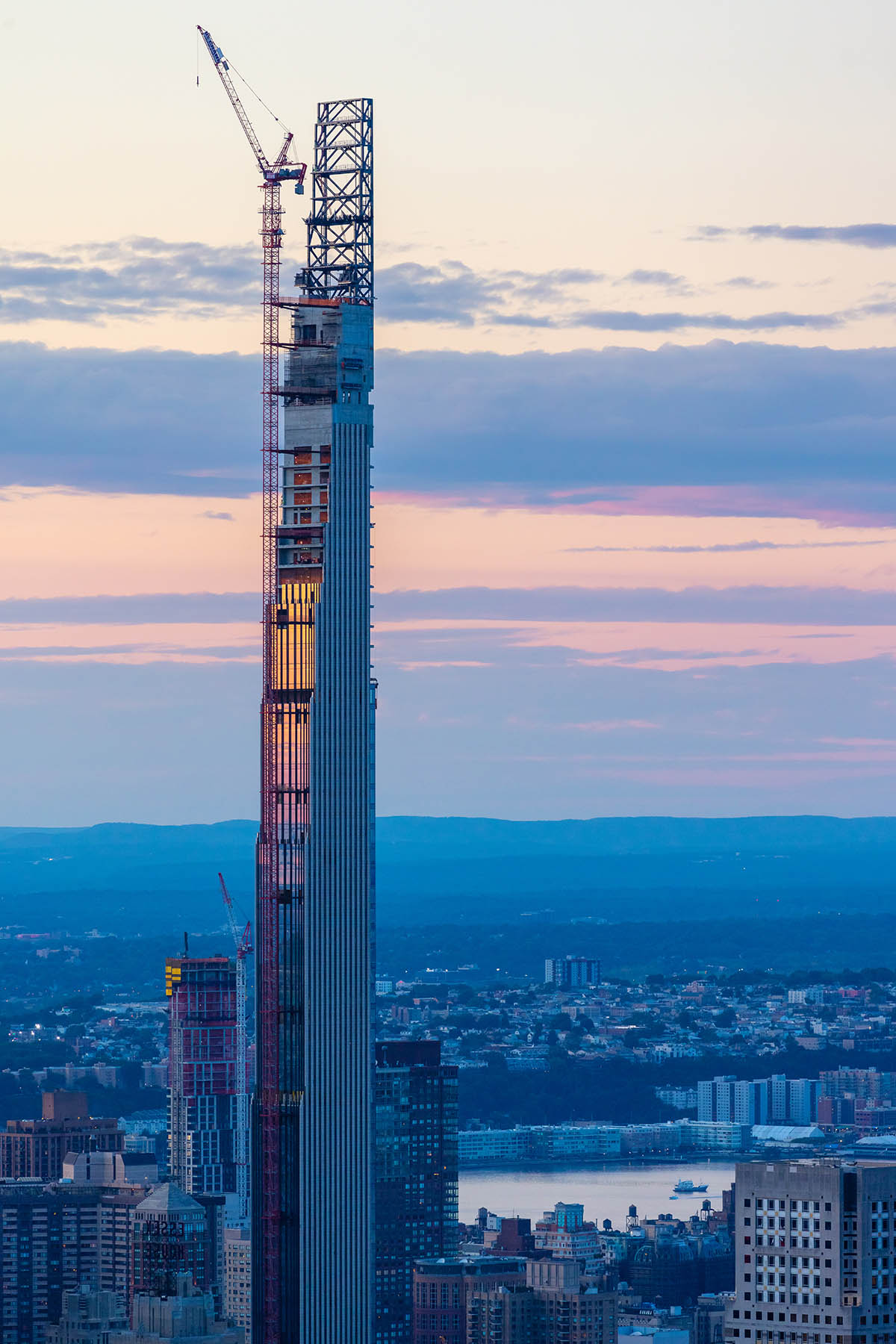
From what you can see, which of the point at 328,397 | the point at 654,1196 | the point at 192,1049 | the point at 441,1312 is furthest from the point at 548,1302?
the point at 654,1196

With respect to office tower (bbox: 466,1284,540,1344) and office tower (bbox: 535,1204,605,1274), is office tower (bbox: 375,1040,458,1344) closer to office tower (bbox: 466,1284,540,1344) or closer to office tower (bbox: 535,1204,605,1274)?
office tower (bbox: 535,1204,605,1274)

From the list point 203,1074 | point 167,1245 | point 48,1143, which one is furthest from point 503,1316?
point 48,1143

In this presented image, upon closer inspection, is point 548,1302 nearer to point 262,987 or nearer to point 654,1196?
point 262,987

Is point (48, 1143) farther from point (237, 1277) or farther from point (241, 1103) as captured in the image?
point (237, 1277)

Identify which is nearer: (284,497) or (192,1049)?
Result: (284,497)

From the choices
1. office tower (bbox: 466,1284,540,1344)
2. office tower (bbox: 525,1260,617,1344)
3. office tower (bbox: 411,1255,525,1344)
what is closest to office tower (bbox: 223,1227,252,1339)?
office tower (bbox: 411,1255,525,1344)

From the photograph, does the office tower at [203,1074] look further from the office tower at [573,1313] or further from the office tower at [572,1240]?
the office tower at [573,1313]

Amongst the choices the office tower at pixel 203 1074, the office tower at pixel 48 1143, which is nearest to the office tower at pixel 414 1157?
the office tower at pixel 203 1074

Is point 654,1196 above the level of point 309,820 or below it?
below
